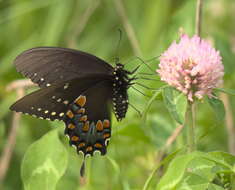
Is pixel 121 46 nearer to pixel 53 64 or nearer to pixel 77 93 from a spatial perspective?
pixel 77 93

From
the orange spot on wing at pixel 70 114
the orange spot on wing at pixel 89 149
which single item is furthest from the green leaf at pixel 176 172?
the orange spot on wing at pixel 70 114

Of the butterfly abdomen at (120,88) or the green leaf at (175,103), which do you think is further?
the butterfly abdomen at (120,88)

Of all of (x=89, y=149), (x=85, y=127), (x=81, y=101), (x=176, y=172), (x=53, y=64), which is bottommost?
(x=176, y=172)

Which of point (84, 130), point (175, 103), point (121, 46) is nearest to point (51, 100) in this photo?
point (84, 130)

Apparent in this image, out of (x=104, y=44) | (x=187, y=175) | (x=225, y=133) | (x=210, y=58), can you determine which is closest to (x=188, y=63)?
(x=210, y=58)

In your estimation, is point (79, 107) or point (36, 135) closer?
point (79, 107)

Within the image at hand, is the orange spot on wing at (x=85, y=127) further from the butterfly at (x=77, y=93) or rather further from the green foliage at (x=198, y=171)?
the green foliage at (x=198, y=171)

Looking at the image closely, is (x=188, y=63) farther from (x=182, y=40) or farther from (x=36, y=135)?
(x=36, y=135)
